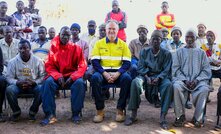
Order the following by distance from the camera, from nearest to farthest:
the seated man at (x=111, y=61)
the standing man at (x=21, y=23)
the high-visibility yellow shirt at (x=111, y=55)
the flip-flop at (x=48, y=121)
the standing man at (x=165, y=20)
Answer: the flip-flop at (x=48, y=121)
the seated man at (x=111, y=61)
the high-visibility yellow shirt at (x=111, y=55)
the standing man at (x=21, y=23)
the standing man at (x=165, y=20)

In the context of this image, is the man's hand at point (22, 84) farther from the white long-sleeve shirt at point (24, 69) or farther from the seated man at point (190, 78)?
the seated man at point (190, 78)

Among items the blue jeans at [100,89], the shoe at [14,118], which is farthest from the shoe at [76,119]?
the shoe at [14,118]

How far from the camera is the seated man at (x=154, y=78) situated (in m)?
5.78

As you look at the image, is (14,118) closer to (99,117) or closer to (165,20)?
(99,117)

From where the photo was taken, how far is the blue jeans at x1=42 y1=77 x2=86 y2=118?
577 cm

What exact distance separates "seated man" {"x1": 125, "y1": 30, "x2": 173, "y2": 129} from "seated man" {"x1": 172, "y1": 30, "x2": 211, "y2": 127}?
6.2 inches

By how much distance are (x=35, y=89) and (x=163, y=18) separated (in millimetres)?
5570

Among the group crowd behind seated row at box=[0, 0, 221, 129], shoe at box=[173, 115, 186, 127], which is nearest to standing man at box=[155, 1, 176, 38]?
crowd behind seated row at box=[0, 0, 221, 129]

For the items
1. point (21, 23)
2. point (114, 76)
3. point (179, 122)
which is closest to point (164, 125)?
point (179, 122)

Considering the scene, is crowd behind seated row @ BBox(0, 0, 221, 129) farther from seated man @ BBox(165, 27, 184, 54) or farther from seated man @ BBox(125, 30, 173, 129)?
seated man @ BBox(165, 27, 184, 54)

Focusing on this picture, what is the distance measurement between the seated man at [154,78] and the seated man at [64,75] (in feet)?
3.24

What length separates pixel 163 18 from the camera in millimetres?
10078

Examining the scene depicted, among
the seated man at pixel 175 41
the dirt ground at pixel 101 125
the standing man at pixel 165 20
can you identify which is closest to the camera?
the dirt ground at pixel 101 125

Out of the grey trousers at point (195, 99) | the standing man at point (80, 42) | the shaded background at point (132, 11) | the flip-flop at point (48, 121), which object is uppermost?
the shaded background at point (132, 11)
